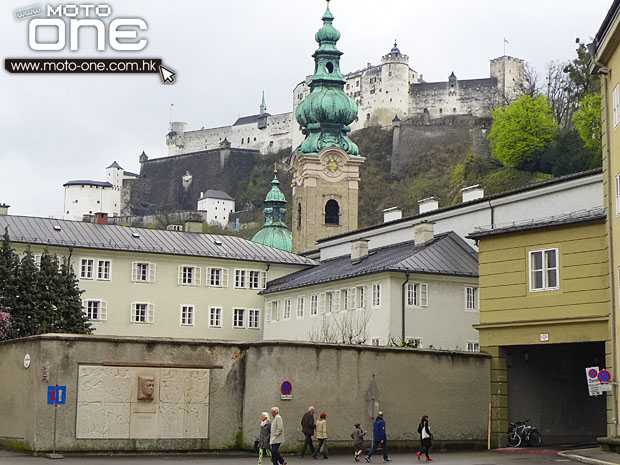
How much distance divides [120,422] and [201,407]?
7.91 ft

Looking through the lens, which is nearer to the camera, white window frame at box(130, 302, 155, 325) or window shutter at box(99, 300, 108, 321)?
window shutter at box(99, 300, 108, 321)

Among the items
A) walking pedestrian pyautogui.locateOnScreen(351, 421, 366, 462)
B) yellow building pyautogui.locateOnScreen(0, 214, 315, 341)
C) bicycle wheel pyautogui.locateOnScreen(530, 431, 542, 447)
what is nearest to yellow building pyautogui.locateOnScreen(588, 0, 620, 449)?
bicycle wheel pyautogui.locateOnScreen(530, 431, 542, 447)

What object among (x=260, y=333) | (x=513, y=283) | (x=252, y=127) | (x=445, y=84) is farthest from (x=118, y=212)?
(x=513, y=283)

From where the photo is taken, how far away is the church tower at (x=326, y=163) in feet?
296

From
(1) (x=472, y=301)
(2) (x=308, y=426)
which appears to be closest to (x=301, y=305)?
(1) (x=472, y=301)

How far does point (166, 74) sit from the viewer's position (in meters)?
28.1

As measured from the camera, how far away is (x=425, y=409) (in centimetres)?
3431

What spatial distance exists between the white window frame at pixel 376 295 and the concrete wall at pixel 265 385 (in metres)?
14.7

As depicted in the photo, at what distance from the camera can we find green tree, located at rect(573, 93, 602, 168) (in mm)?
76188

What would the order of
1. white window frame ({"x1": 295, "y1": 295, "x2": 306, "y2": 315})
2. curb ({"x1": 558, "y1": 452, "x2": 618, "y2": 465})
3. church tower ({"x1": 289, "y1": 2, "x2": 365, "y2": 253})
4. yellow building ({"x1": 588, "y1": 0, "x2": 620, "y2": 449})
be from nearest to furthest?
curb ({"x1": 558, "y1": 452, "x2": 618, "y2": 465})
yellow building ({"x1": 588, "y1": 0, "x2": 620, "y2": 449})
white window frame ({"x1": 295, "y1": 295, "x2": 306, "y2": 315})
church tower ({"x1": 289, "y1": 2, "x2": 365, "y2": 253})

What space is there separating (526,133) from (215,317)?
3530 cm

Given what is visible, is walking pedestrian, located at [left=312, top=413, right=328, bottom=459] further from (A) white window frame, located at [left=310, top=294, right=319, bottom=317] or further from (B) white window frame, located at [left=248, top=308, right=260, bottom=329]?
(B) white window frame, located at [left=248, top=308, right=260, bottom=329]

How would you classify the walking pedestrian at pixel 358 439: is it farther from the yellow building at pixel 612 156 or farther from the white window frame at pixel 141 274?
the white window frame at pixel 141 274

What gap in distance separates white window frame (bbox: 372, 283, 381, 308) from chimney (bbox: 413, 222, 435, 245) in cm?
548
